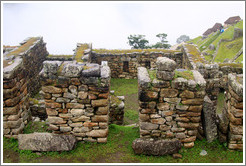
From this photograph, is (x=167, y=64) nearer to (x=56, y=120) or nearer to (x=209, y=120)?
(x=209, y=120)

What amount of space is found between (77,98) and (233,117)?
15.1 feet

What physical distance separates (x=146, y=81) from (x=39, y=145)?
376 centimetres

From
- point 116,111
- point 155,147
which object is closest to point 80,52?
point 116,111

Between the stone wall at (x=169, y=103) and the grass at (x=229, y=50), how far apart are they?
22449 millimetres

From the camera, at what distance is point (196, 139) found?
6.88 meters

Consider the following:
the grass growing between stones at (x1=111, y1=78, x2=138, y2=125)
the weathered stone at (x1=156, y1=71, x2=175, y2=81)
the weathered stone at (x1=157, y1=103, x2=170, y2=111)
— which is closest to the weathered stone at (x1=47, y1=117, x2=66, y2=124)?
the weathered stone at (x1=157, y1=103, x2=170, y2=111)

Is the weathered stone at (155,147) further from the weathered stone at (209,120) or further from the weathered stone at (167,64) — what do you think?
the weathered stone at (167,64)

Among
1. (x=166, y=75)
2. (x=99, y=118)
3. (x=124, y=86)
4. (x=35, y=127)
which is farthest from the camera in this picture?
(x=124, y=86)

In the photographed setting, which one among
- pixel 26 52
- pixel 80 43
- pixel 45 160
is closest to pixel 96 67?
pixel 45 160

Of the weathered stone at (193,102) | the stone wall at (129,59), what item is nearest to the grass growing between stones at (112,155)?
the weathered stone at (193,102)

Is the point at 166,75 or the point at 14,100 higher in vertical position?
the point at 166,75

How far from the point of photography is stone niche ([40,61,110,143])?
231 inches

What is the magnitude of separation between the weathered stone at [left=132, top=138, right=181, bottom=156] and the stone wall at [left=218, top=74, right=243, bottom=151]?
1.68 metres

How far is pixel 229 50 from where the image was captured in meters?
27.6
